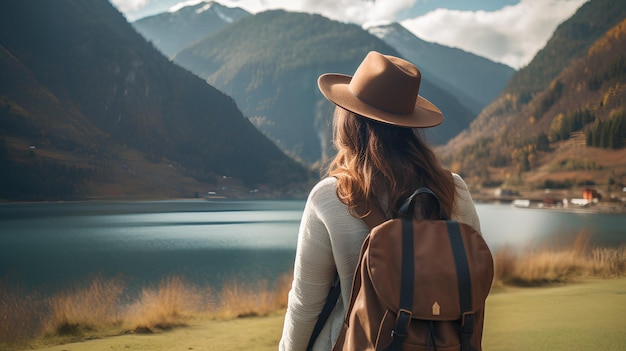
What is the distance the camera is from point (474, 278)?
3.11 ft

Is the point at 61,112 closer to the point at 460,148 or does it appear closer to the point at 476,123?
the point at 460,148

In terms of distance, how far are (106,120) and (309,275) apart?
13.8 meters

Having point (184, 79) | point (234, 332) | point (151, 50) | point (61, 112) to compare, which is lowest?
point (234, 332)

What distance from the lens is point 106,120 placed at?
44.9 ft

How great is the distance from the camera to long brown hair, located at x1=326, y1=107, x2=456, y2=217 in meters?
1.05

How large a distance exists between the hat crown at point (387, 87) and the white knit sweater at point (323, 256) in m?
0.22

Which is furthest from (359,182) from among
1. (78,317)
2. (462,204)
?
(78,317)

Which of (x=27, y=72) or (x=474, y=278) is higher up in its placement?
(x=27, y=72)

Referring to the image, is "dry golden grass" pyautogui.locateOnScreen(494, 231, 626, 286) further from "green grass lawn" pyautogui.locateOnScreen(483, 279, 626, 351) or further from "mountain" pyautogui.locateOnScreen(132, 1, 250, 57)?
"mountain" pyautogui.locateOnScreen(132, 1, 250, 57)

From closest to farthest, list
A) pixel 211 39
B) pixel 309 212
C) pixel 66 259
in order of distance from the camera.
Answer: pixel 309 212 < pixel 66 259 < pixel 211 39

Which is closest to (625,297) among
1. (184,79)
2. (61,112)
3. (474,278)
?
(474,278)

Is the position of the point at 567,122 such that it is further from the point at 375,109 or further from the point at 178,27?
the point at 375,109

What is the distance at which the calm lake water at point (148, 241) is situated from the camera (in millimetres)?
9367

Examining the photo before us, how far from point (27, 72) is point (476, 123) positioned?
25.7 m
